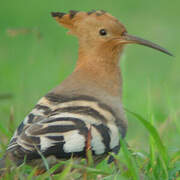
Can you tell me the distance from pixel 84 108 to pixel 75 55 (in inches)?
192

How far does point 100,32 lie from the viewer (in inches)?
147

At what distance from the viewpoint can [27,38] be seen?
8695 millimetres

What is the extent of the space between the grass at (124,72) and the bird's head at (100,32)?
0.31 m

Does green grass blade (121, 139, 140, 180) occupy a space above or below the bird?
below

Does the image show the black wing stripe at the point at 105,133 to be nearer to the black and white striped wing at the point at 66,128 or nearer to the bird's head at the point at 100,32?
the black and white striped wing at the point at 66,128

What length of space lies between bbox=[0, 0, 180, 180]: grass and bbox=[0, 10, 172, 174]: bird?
0.10 meters

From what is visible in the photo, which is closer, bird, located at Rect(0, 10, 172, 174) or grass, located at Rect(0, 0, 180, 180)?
bird, located at Rect(0, 10, 172, 174)

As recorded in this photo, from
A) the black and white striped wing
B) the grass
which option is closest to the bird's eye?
the grass

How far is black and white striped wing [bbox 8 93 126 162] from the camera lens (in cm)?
289

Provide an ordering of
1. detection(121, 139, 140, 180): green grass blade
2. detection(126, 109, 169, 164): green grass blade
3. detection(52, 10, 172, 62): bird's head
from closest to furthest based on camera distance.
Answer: detection(121, 139, 140, 180): green grass blade, detection(126, 109, 169, 164): green grass blade, detection(52, 10, 172, 62): bird's head

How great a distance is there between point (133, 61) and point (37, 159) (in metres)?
4.96

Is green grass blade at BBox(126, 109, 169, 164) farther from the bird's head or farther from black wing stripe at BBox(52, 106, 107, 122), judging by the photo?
the bird's head

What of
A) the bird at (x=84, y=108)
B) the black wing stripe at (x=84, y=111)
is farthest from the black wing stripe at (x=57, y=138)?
the black wing stripe at (x=84, y=111)

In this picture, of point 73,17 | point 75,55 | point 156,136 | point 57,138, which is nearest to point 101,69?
point 73,17
